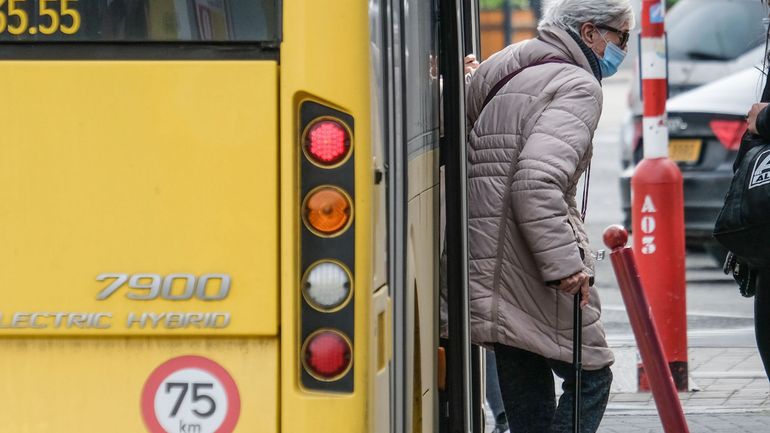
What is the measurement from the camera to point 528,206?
4605mm

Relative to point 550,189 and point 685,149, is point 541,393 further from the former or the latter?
point 685,149

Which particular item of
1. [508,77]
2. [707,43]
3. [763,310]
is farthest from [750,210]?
[707,43]

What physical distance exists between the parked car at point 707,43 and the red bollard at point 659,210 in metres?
5.96

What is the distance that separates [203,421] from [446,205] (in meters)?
1.21

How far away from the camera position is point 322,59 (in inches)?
139

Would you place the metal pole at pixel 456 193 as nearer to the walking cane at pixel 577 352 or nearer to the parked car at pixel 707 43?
the walking cane at pixel 577 352

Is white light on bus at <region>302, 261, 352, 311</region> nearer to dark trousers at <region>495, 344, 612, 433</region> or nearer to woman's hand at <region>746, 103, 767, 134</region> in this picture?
dark trousers at <region>495, 344, 612, 433</region>

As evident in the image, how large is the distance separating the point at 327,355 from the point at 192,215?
44 cm

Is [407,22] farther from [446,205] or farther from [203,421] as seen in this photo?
[203,421]

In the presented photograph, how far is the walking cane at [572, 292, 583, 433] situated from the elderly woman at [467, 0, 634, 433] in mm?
38

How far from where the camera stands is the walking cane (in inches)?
188

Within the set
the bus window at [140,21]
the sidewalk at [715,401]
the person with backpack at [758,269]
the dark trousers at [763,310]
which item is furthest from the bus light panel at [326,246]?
the sidewalk at [715,401]

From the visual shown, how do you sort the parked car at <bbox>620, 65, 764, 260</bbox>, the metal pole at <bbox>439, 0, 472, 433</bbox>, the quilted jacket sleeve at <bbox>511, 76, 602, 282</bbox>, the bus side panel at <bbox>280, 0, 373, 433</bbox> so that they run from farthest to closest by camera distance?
the parked car at <bbox>620, 65, 764, 260</bbox>
the quilted jacket sleeve at <bbox>511, 76, 602, 282</bbox>
the metal pole at <bbox>439, 0, 472, 433</bbox>
the bus side panel at <bbox>280, 0, 373, 433</bbox>

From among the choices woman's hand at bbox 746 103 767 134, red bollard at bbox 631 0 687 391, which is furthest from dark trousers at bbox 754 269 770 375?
red bollard at bbox 631 0 687 391
